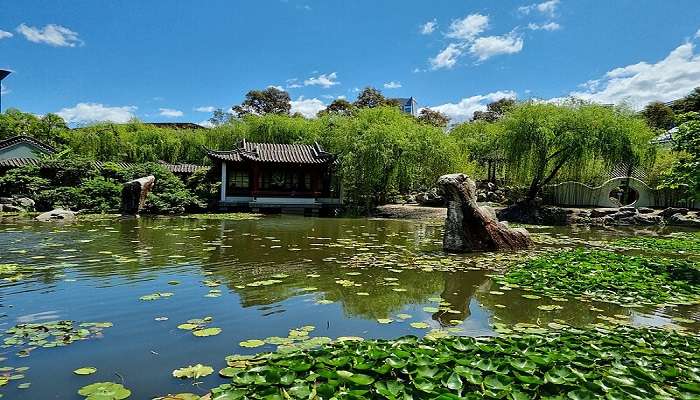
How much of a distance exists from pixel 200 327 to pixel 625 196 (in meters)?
24.8

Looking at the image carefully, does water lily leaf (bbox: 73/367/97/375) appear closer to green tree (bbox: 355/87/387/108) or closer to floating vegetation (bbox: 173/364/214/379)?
floating vegetation (bbox: 173/364/214/379)

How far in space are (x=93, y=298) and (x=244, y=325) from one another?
2131 mm

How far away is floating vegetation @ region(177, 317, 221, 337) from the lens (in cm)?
383

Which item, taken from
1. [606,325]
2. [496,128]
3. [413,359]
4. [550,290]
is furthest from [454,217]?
[496,128]

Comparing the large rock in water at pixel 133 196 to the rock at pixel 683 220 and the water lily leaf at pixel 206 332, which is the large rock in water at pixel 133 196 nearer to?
the water lily leaf at pixel 206 332

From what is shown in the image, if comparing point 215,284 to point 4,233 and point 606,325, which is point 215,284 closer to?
point 606,325

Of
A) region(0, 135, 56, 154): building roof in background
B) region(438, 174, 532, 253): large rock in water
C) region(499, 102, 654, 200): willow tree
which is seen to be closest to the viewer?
region(438, 174, 532, 253): large rock in water

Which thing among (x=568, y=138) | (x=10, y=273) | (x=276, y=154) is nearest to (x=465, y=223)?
(x=10, y=273)

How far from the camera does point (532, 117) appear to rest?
18672 mm

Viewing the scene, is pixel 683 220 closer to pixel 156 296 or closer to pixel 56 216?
pixel 156 296

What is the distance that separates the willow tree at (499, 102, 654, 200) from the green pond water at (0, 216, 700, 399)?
35.2 ft

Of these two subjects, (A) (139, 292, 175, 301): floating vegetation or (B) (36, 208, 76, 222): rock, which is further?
(B) (36, 208, 76, 222): rock

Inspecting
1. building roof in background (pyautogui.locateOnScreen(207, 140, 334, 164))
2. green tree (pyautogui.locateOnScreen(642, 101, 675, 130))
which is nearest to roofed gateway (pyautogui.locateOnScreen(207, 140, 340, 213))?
building roof in background (pyautogui.locateOnScreen(207, 140, 334, 164))

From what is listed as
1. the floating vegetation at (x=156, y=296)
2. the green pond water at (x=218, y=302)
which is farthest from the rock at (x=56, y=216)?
the floating vegetation at (x=156, y=296)
